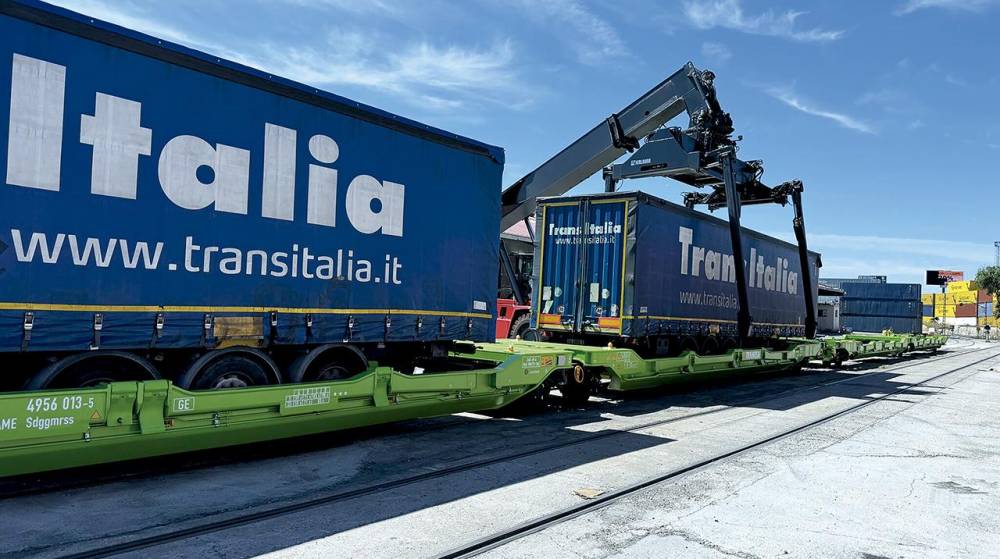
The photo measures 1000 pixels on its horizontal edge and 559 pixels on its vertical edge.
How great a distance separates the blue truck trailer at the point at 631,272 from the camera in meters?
12.8

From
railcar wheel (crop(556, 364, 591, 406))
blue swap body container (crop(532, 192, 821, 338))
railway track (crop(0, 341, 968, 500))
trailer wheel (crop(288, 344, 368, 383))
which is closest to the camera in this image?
railway track (crop(0, 341, 968, 500))

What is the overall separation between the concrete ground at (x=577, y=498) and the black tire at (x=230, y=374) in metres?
0.80

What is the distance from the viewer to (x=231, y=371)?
6750mm

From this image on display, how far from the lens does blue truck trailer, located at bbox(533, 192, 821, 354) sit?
1276 centimetres

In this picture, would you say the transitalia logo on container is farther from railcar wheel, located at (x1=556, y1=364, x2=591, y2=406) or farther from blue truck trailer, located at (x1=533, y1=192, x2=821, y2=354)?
railcar wheel, located at (x1=556, y1=364, x2=591, y2=406)

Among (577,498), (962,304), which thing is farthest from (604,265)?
(962,304)

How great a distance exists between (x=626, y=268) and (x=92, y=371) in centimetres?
906

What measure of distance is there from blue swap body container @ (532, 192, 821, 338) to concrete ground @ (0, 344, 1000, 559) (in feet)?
11.0

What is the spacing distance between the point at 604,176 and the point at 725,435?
26.9ft

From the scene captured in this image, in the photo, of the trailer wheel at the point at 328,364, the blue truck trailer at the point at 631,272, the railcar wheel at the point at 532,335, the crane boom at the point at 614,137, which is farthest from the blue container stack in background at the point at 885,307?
the trailer wheel at the point at 328,364

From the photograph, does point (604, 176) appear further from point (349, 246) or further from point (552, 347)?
point (349, 246)

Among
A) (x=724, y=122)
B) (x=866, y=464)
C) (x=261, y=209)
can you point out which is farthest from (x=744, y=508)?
(x=724, y=122)

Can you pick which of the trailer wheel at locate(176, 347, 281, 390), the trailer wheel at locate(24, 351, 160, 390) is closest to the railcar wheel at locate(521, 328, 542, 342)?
the trailer wheel at locate(176, 347, 281, 390)

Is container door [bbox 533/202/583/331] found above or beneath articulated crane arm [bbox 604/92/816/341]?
beneath
